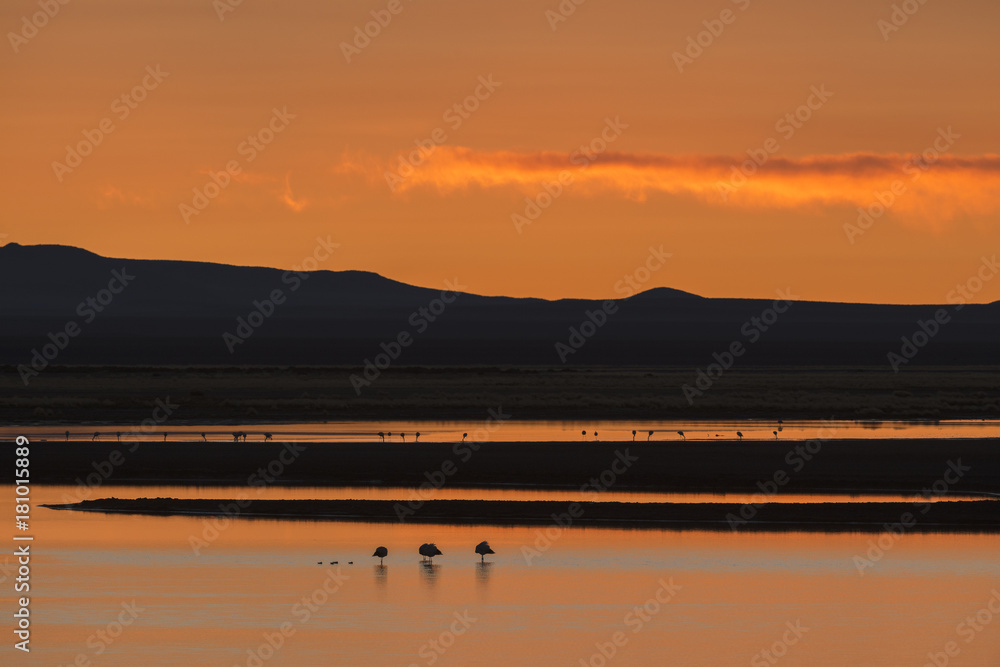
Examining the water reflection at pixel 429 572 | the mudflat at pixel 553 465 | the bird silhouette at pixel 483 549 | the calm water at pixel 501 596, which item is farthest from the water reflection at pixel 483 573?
the mudflat at pixel 553 465

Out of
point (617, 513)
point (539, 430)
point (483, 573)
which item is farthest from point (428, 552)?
point (539, 430)

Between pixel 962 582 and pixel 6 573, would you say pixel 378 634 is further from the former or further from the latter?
pixel 962 582

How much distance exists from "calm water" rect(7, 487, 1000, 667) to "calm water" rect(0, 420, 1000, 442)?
1982 centimetres

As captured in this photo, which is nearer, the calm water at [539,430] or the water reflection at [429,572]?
the water reflection at [429,572]

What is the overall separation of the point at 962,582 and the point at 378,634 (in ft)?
28.5

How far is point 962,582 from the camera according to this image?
72.5 feet

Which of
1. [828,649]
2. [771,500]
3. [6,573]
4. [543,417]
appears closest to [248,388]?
[543,417]

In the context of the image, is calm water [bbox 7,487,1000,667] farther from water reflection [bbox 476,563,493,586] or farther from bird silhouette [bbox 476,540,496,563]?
bird silhouette [bbox 476,540,496,563]

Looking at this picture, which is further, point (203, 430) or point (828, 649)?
point (203, 430)

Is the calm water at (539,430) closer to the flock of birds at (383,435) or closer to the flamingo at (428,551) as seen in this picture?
the flock of birds at (383,435)

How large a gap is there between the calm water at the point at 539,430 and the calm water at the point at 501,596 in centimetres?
1982

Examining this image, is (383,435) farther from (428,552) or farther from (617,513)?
(428,552)

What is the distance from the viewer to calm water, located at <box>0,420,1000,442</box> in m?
47.6

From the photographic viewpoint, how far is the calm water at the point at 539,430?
4762 centimetres
